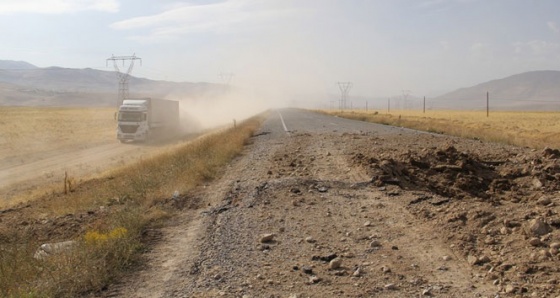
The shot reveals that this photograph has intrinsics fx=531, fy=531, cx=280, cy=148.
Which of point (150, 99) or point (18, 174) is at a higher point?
point (150, 99)

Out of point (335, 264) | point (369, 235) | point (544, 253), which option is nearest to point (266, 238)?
point (369, 235)

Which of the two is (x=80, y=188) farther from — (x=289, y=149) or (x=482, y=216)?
(x=482, y=216)

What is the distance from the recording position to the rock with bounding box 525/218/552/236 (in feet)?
20.0

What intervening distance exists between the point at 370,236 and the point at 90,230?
4.64m

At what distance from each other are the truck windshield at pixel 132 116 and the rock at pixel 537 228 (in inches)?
1411

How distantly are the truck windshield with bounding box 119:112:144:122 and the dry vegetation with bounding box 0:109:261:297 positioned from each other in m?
21.5

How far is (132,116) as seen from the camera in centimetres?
3950

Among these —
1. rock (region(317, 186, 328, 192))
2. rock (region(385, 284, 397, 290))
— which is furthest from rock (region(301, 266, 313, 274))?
rock (region(317, 186, 328, 192))

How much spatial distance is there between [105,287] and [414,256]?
3.49 m

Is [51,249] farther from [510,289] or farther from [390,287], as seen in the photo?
[510,289]

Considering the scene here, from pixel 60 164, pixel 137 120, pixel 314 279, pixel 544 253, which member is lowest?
pixel 60 164

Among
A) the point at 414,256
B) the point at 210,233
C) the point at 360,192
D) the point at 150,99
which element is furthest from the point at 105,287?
the point at 150,99

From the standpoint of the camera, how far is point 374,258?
6.20 metres

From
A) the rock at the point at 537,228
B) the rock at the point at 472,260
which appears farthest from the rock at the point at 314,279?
the rock at the point at 537,228
